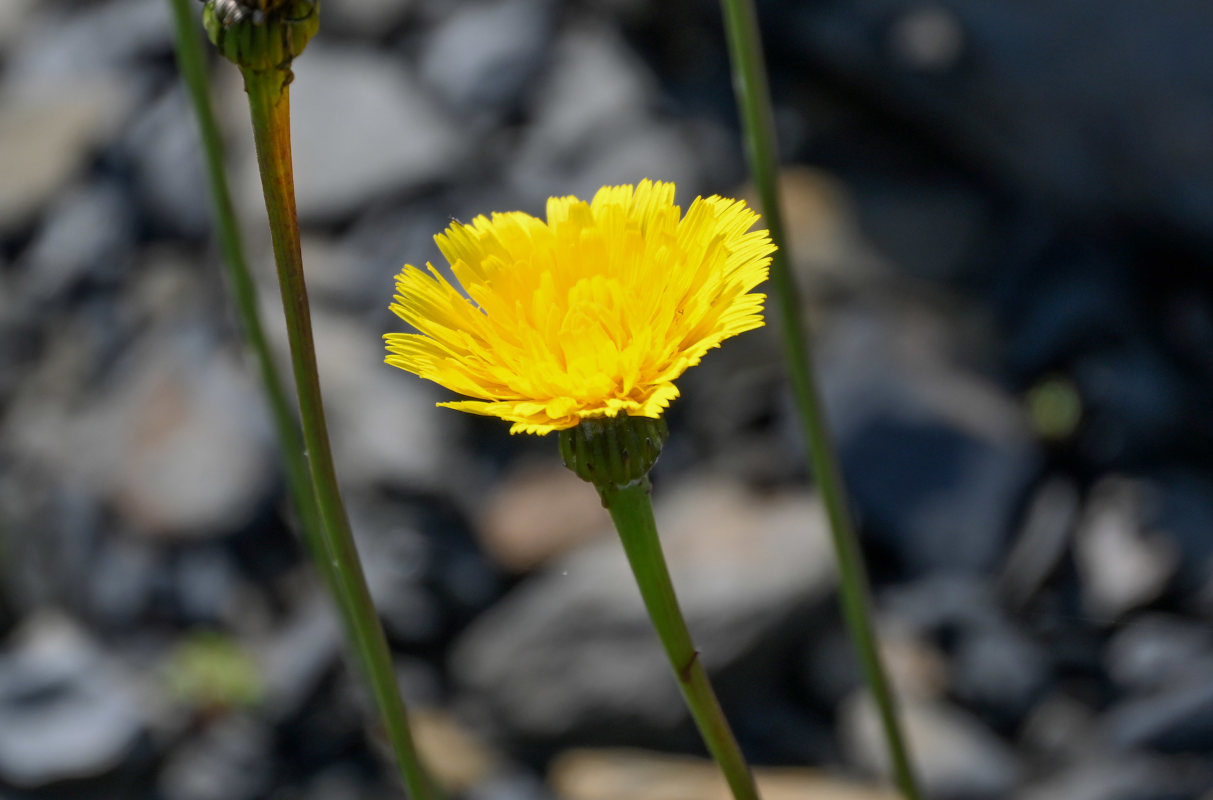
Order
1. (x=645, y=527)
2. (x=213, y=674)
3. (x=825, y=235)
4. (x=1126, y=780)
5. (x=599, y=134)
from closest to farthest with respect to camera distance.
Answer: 1. (x=645, y=527)
2. (x=1126, y=780)
3. (x=213, y=674)
4. (x=825, y=235)
5. (x=599, y=134)

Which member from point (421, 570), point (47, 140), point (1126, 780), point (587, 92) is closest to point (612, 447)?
point (1126, 780)

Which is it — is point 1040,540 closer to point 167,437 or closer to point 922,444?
→ point 922,444

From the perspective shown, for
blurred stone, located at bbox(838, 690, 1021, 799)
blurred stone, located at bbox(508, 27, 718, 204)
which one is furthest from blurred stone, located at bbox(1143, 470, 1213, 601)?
blurred stone, located at bbox(508, 27, 718, 204)

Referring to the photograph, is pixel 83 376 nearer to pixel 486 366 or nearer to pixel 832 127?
pixel 832 127

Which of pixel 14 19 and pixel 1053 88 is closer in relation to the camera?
pixel 1053 88

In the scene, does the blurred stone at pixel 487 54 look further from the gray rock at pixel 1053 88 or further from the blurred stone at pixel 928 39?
the blurred stone at pixel 928 39

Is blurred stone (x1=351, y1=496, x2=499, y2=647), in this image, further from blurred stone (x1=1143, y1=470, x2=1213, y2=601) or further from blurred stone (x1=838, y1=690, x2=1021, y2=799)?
blurred stone (x1=1143, y1=470, x2=1213, y2=601)

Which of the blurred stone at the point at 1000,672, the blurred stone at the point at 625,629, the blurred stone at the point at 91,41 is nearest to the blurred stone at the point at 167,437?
the blurred stone at the point at 625,629
